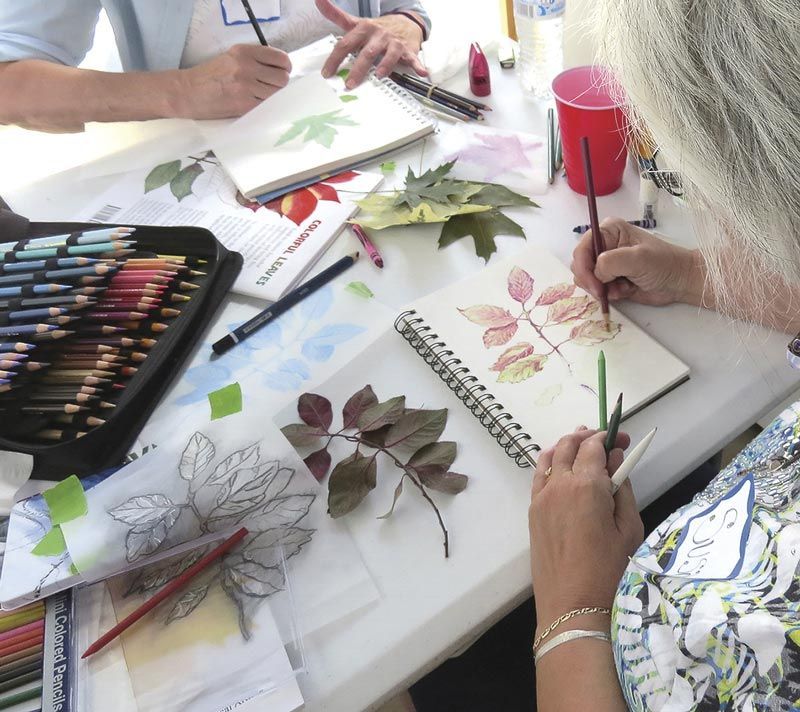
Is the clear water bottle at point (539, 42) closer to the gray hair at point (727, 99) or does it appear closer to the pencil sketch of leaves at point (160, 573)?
the gray hair at point (727, 99)

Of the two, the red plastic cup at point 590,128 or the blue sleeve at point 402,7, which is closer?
the red plastic cup at point 590,128


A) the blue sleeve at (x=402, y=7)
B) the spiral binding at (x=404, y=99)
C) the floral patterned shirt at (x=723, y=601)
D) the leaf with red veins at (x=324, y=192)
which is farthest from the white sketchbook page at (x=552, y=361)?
the blue sleeve at (x=402, y=7)

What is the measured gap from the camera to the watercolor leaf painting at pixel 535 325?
0.69m

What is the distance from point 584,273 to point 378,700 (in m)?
0.44

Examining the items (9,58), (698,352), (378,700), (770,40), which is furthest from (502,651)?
(9,58)

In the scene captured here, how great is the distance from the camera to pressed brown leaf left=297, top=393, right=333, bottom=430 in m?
0.68

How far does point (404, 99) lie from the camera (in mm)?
1027

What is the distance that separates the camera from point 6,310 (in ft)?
2.32

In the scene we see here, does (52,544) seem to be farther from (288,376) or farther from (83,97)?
(83,97)

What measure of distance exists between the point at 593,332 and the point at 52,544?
0.52 meters

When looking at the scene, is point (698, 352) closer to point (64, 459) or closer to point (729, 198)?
point (729, 198)

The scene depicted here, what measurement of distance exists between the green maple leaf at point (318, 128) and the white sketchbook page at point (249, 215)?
0.08m

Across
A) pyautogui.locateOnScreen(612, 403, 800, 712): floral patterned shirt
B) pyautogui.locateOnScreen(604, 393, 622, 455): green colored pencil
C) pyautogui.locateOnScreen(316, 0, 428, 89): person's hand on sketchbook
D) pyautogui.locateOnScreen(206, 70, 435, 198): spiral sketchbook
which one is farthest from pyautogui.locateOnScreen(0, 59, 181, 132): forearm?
pyautogui.locateOnScreen(612, 403, 800, 712): floral patterned shirt

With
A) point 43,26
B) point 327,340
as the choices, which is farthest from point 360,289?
point 43,26
